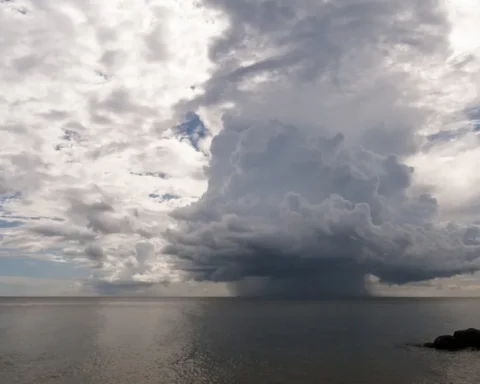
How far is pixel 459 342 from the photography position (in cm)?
8544

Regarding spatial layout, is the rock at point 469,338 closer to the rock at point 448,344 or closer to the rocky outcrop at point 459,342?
the rocky outcrop at point 459,342

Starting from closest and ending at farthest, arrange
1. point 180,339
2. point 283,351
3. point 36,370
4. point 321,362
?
point 36,370 < point 321,362 < point 283,351 < point 180,339

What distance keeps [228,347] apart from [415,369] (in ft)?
118

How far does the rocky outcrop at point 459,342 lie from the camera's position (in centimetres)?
8412

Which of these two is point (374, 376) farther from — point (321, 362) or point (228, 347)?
point (228, 347)

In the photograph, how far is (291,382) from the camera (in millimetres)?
54219

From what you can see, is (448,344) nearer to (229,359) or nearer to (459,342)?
(459,342)

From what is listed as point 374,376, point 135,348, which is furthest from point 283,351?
point 135,348

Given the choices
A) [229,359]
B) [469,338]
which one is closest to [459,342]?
[469,338]

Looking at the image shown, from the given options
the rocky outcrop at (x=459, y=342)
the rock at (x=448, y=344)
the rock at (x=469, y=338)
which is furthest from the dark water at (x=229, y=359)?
the rock at (x=469, y=338)

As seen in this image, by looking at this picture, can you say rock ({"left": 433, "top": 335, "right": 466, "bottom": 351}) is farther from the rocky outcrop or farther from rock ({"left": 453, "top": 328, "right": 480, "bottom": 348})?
rock ({"left": 453, "top": 328, "right": 480, "bottom": 348})

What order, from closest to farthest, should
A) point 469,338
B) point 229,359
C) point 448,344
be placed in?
point 229,359
point 448,344
point 469,338

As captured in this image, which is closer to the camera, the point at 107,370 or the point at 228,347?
the point at 107,370

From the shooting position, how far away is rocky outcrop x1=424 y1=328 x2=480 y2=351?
8412 centimetres
